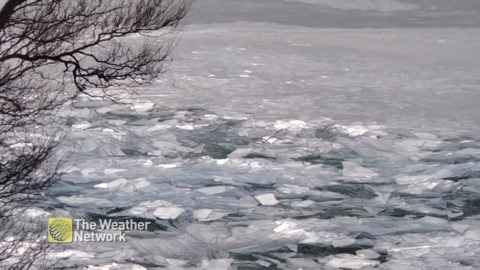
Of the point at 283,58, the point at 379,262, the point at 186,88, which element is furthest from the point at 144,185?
the point at 283,58

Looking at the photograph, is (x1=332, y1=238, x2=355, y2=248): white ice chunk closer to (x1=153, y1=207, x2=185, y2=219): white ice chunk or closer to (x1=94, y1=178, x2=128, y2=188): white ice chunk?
(x1=153, y1=207, x2=185, y2=219): white ice chunk

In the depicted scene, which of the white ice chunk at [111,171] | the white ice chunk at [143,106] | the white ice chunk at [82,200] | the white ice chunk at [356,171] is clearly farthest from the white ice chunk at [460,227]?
the white ice chunk at [143,106]

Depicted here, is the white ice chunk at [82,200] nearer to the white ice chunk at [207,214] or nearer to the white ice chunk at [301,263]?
the white ice chunk at [207,214]

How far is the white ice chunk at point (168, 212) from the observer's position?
27.2 ft

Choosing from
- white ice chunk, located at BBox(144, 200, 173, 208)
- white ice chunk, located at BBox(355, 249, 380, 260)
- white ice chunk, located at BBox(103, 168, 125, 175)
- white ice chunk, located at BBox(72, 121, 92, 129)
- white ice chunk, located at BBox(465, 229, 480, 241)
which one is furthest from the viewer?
white ice chunk, located at BBox(72, 121, 92, 129)

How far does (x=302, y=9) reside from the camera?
76.3 ft

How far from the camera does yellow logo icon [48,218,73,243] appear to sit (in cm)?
759

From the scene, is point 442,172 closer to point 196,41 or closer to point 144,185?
point 144,185

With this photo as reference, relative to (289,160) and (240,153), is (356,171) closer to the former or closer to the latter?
(289,160)

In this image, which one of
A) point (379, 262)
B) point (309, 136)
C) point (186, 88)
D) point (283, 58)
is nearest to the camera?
point (379, 262)

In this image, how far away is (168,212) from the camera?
8.38m

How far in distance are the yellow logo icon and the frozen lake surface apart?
23cm

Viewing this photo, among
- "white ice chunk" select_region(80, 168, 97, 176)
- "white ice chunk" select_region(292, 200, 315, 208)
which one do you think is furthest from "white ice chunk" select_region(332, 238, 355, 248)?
"white ice chunk" select_region(80, 168, 97, 176)

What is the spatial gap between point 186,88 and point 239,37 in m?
4.96
